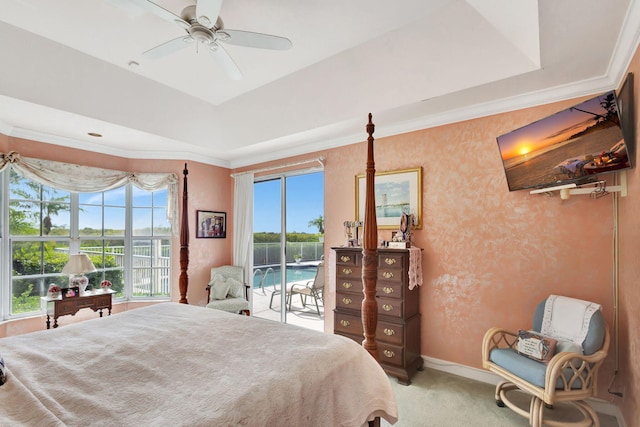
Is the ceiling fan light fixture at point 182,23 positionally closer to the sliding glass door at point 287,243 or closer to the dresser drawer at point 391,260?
the dresser drawer at point 391,260

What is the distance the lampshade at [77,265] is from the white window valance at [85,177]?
→ 0.91 metres

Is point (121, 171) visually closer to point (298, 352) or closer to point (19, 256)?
point (19, 256)

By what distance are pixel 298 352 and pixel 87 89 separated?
3.17 m

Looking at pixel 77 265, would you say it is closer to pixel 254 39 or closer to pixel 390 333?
pixel 254 39

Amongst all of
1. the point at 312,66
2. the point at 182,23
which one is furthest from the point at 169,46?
the point at 312,66

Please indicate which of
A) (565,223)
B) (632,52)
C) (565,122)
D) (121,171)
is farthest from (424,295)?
(121,171)

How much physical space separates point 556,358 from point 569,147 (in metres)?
1.48

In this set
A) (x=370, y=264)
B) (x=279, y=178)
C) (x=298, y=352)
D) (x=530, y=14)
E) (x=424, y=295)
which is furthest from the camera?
(x=279, y=178)

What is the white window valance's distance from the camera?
357 centimetres

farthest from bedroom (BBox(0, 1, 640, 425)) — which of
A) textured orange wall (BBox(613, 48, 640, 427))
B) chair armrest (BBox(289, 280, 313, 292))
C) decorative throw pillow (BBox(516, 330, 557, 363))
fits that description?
chair armrest (BBox(289, 280, 313, 292))

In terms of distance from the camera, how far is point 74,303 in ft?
12.1

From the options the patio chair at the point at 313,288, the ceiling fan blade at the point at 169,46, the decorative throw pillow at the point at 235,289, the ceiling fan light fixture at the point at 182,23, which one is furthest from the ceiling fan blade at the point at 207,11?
the decorative throw pillow at the point at 235,289

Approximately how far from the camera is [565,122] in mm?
2225

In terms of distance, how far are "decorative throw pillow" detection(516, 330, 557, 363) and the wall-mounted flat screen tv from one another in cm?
119
